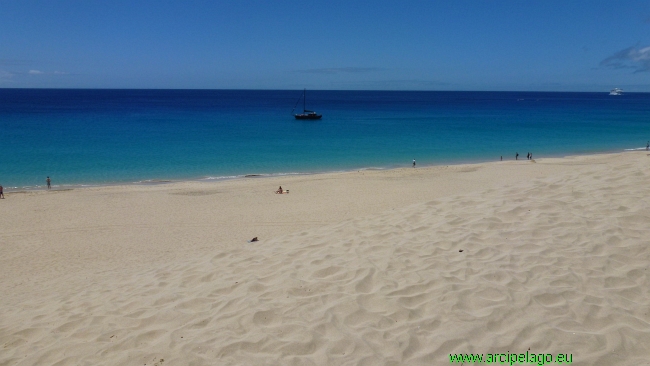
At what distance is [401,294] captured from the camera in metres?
5.66

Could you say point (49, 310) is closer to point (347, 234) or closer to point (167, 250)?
point (347, 234)

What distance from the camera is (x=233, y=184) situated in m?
29.0

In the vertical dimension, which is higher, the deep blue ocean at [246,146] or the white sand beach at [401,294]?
the white sand beach at [401,294]

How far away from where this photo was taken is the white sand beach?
4707 millimetres

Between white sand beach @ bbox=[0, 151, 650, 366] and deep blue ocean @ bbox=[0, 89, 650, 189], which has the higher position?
white sand beach @ bbox=[0, 151, 650, 366]

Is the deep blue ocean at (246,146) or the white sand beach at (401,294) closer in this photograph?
the white sand beach at (401,294)

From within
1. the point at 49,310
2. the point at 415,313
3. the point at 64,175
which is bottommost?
the point at 64,175

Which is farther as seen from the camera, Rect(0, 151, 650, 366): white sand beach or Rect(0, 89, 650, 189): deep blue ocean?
Rect(0, 89, 650, 189): deep blue ocean

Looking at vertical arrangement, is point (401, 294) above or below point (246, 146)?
above

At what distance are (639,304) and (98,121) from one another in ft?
265

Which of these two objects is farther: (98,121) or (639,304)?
(98,121)

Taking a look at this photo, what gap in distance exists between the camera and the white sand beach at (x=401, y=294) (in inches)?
185

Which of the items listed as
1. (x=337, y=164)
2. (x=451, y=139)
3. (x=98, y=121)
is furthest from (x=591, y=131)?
(x=98, y=121)

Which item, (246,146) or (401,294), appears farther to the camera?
(246,146)
